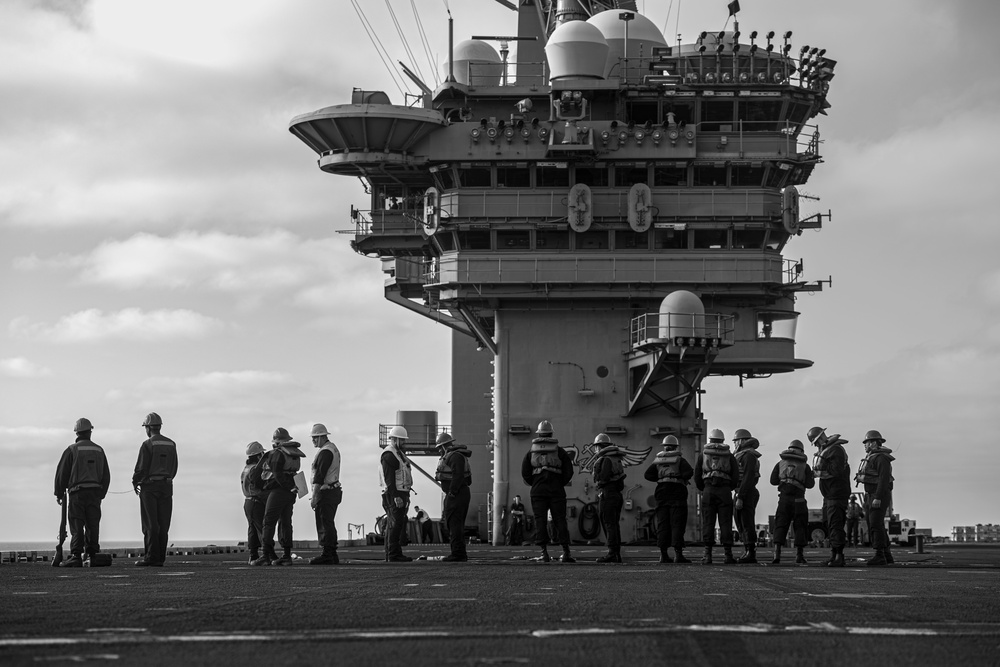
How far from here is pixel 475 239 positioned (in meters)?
41.3

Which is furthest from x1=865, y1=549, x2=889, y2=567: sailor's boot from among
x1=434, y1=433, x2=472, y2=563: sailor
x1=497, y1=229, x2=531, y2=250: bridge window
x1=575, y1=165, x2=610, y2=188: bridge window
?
x1=575, y1=165, x2=610, y2=188: bridge window

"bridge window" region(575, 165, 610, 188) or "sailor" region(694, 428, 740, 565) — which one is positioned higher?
"bridge window" region(575, 165, 610, 188)

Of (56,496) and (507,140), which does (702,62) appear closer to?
(507,140)

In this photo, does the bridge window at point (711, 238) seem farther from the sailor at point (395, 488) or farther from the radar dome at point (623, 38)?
the sailor at point (395, 488)

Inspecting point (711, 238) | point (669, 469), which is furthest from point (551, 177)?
point (669, 469)

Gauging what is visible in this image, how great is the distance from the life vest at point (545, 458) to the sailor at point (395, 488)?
1.98m

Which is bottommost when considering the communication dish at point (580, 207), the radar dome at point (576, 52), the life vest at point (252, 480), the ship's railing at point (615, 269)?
the life vest at point (252, 480)

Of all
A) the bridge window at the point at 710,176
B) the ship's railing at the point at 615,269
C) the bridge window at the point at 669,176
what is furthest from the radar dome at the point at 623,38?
the ship's railing at the point at 615,269

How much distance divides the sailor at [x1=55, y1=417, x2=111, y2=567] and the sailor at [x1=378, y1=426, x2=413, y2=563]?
13.9 feet

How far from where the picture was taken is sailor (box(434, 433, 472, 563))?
74.7 ft

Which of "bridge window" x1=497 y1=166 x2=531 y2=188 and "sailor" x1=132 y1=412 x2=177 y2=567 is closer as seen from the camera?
"sailor" x1=132 y1=412 x2=177 y2=567

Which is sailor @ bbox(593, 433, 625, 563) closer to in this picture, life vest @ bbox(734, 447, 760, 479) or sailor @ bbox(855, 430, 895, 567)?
life vest @ bbox(734, 447, 760, 479)

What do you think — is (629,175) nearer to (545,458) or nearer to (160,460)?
(545,458)

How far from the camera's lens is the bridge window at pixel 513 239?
4125 centimetres
